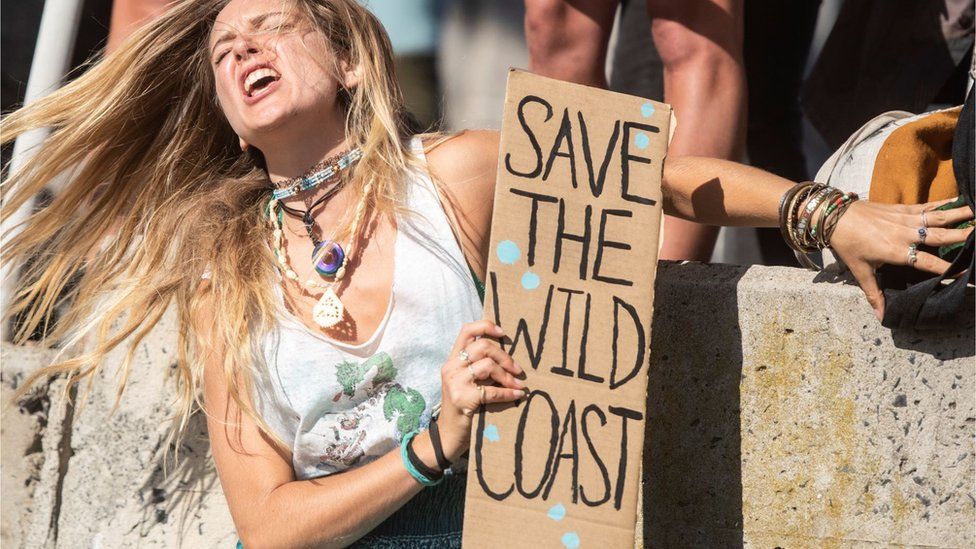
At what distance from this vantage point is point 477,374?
1.74m

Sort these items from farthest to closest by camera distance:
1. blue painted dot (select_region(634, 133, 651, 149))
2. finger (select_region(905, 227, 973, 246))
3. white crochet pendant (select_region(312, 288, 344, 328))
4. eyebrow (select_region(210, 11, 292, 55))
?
1. eyebrow (select_region(210, 11, 292, 55))
2. white crochet pendant (select_region(312, 288, 344, 328))
3. blue painted dot (select_region(634, 133, 651, 149))
4. finger (select_region(905, 227, 973, 246))

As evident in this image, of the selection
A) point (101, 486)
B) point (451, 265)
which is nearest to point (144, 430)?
point (101, 486)

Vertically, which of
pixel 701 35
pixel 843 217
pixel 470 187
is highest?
pixel 701 35

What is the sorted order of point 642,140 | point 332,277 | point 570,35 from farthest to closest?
1. point 570,35
2. point 332,277
3. point 642,140

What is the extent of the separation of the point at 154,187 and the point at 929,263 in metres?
1.75

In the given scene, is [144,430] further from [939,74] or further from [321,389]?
[939,74]

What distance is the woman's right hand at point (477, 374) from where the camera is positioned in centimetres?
174

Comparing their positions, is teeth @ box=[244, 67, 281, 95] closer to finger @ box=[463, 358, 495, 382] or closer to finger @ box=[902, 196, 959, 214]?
finger @ box=[463, 358, 495, 382]

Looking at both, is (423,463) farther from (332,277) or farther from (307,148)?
(307,148)

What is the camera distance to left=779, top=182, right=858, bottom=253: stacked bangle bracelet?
1824 millimetres

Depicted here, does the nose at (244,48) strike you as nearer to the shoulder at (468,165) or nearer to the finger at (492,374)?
the shoulder at (468,165)

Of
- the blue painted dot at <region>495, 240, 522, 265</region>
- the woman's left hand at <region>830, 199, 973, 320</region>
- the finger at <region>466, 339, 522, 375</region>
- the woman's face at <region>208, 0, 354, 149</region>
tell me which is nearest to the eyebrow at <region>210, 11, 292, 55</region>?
the woman's face at <region>208, 0, 354, 149</region>

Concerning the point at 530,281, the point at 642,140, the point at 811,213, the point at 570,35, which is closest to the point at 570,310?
the point at 530,281

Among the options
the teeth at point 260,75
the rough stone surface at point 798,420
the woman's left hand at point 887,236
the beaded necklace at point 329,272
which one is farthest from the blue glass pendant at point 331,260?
the woman's left hand at point 887,236
